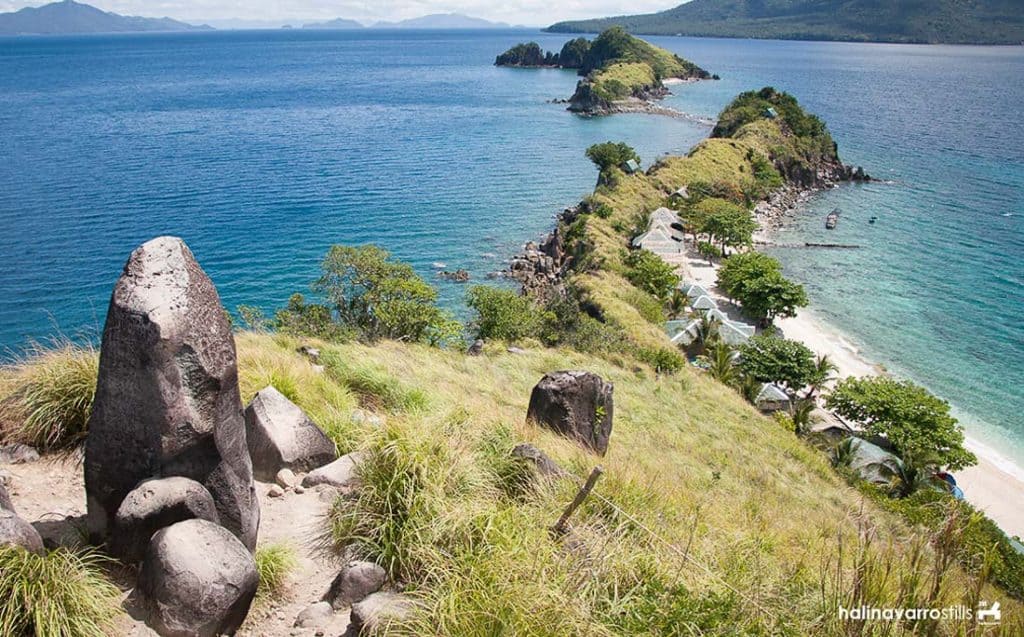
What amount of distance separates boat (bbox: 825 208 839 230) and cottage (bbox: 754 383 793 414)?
40.0 meters

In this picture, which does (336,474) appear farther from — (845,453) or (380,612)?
(845,453)

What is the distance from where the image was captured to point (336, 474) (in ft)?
33.5

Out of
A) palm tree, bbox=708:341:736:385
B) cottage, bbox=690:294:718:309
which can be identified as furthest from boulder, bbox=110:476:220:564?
cottage, bbox=690:294:718:309

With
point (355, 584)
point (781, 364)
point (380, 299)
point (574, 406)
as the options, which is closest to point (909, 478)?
point (781, 364)

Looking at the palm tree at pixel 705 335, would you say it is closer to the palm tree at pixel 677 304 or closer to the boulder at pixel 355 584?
the palm tree at pixel 677 304

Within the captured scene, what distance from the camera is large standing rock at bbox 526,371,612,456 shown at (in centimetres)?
1512

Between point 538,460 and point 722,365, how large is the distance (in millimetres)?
28098

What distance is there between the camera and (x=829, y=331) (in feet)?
151

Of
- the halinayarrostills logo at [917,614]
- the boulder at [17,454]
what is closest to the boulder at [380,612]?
the halinayarrostills logo at [917,614]

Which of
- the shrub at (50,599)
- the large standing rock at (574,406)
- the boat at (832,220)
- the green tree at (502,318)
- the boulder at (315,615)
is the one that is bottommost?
the boat at (832,220)

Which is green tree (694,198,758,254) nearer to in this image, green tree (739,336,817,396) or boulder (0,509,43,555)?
green tree (739,336,817,396)

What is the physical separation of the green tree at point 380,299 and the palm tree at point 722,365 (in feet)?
45.2

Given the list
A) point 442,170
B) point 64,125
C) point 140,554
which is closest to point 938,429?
point 140,554

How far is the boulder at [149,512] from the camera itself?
7219mm
